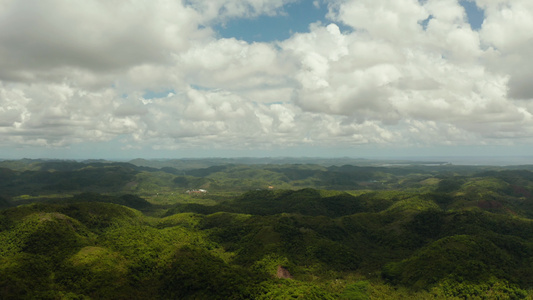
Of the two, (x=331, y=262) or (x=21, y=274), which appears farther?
(x=331, y=262)

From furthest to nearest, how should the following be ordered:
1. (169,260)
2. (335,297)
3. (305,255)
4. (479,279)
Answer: (305,255)
(169,260)
(479,279)
(335,297)

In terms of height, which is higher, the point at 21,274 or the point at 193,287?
the point at 21,274

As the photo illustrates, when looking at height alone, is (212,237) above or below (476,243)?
below

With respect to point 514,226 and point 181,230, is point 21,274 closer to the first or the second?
point 181,230

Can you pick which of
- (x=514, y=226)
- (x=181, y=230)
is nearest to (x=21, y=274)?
(x=181, y=230)

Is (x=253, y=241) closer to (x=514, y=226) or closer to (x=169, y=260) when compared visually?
(x=169, y=260)

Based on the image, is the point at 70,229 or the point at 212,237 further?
the point at 212,237

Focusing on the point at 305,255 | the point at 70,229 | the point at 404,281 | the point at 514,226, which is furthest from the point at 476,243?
the point at 70,229

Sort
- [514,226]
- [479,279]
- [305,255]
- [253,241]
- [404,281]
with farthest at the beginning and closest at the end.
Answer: [514,226], [253,241], [305,255], [404,281], [479,279]

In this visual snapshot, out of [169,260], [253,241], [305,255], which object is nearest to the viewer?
[169,260]
